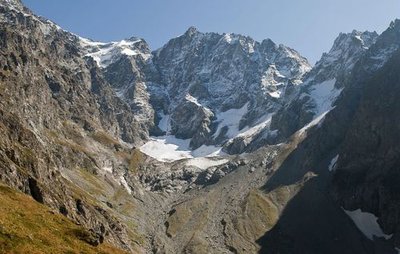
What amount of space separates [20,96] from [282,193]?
10167cm

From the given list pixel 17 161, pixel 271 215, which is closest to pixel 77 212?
pixel 17 161

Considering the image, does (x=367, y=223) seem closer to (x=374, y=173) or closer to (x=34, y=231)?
(x=374, y=173)

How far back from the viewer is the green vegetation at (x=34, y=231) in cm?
5095

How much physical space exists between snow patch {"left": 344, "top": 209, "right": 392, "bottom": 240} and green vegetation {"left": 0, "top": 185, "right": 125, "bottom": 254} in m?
109

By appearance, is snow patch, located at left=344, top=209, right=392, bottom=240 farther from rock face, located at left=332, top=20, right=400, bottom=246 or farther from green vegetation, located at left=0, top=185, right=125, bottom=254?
green vegetation, located at left=0, top=185, right=125, bottom=254

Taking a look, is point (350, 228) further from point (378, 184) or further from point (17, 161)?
point (17, 161)

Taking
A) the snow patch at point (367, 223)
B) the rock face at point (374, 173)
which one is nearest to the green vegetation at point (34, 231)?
the snow patch at point (367, 223)

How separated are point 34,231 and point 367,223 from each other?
127 meters

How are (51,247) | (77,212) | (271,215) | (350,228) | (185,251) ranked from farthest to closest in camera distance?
(271,215)
(350,228)
(185,251)
(77,212)
(51,247)

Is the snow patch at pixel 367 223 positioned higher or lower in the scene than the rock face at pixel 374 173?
lower

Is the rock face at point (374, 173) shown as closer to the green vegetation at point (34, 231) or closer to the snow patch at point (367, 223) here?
the snow patch at point (367, 223)

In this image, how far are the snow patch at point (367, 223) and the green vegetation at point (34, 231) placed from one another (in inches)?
4295

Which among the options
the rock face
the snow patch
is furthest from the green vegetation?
the rock face

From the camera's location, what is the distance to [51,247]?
180ft
